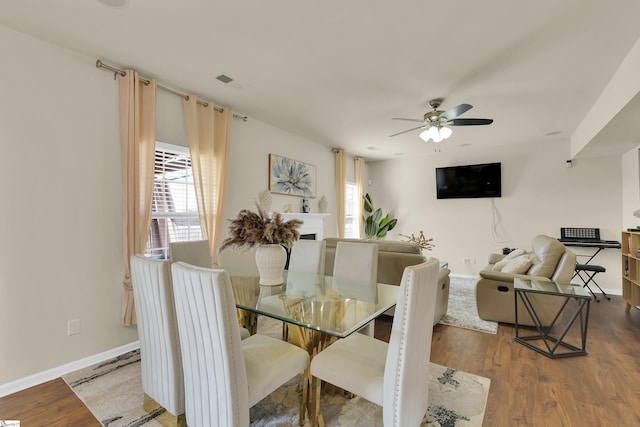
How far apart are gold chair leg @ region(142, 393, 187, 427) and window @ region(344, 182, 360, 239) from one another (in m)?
4.88

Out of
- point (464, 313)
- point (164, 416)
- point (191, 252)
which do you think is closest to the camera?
point (164, 416)

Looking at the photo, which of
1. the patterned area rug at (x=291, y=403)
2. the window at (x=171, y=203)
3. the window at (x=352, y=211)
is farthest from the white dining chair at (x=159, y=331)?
the window at (x=352, y=211)

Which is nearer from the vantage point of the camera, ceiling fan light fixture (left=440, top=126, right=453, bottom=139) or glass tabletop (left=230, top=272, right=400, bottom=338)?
glass tabletop (left=230, top=272, right=400, bottom=338)

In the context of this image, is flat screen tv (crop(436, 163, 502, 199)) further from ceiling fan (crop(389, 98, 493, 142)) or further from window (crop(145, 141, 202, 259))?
window (crop(145, 141, 202, 259))

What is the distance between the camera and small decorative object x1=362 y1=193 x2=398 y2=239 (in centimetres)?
636

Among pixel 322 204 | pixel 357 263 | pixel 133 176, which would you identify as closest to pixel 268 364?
pixel 357 263

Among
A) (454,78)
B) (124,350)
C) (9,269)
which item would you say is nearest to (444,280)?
(454,78)

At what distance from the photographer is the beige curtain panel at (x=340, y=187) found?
578 centimetres

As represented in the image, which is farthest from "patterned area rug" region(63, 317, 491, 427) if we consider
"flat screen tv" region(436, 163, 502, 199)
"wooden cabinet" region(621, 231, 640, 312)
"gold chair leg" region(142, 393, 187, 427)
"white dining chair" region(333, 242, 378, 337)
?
"flat screen tv" region(436, 163, 502, 199)

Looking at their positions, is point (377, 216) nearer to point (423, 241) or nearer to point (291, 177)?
point (423, 241)

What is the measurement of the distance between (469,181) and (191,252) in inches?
208

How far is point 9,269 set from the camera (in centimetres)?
210

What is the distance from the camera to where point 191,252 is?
269 cm

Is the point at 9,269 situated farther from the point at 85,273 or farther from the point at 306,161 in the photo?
the point at 306,161
